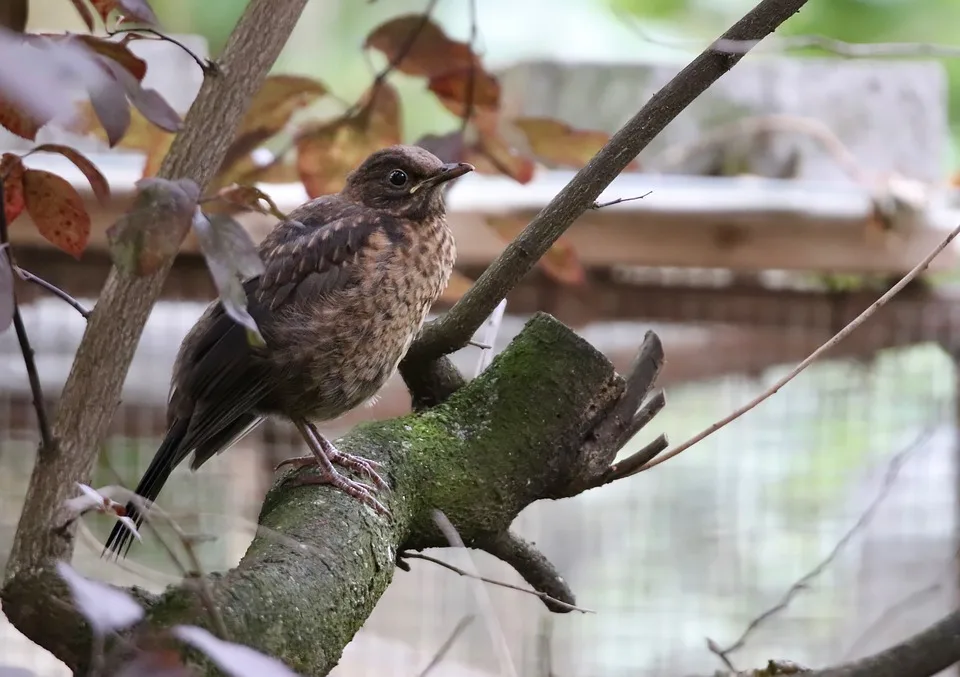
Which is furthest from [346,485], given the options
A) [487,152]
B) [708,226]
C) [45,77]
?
[708,226]

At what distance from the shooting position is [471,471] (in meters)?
1.63

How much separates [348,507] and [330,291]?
1.82 ft

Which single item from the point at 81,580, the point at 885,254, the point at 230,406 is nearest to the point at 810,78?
the point at 885,254

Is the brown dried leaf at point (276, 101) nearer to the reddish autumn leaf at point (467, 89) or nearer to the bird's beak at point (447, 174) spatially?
the reddish autumn leaf at point (467, 89)

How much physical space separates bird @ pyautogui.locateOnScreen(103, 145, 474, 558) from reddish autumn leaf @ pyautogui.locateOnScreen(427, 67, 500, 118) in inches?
→ 4.8

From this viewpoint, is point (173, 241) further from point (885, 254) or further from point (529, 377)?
point (885, 254)

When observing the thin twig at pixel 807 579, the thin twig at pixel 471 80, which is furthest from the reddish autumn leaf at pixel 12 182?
the thin twig at pixel 807 579

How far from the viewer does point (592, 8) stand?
16.6ft

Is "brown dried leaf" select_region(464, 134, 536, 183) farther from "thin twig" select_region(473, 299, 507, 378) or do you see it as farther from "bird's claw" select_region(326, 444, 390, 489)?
"bird's claw" select_region(326, 444, 390, 489)

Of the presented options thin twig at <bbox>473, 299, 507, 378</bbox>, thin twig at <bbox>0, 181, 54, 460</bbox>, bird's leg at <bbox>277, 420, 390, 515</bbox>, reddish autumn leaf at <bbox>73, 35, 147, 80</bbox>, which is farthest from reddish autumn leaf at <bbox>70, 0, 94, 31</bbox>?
thin twig at <bbox>473, 299, 507, 378</bbox>

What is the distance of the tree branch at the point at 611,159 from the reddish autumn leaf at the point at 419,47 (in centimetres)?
42

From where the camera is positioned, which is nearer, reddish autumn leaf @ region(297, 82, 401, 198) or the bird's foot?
the bird's foot

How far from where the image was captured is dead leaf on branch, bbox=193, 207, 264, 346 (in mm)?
800

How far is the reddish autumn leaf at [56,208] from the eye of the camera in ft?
3.46
